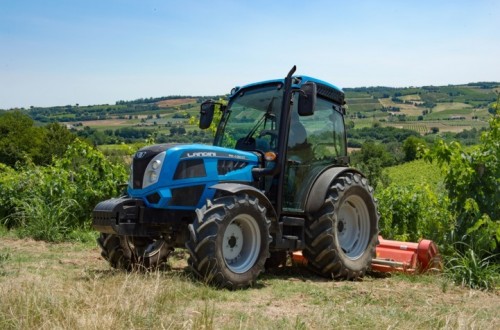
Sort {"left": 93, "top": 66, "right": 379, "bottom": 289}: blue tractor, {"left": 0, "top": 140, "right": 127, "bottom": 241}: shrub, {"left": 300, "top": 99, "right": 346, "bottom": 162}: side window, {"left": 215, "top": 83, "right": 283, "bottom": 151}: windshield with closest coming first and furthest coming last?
{"left": 93, "top": 66, "right": 379, "bottom": 289}: blue tractor
{"left": 215, "top": 83, "right": 283, "bottom": 151}: windshield
{"left": 300, "top": 99, "right": 346, "bottom": 162}: side window
{"left": 0, "top": 140, "right": 127, "bottom": 241}: shrub

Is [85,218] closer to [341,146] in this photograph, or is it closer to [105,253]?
[105,253]

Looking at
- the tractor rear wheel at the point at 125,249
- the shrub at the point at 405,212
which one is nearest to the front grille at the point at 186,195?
the tractor rear wheel at the point at 125,249

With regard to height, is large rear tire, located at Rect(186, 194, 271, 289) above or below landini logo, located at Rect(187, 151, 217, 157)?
below

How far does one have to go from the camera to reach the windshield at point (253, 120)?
713 cm

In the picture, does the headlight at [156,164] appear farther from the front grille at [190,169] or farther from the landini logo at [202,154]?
the landini logo at [202,154]

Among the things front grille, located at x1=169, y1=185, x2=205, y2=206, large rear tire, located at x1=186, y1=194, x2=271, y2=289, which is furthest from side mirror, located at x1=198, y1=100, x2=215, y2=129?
large rear tire, located at x1=186, y1=194, x2=271, y2=289

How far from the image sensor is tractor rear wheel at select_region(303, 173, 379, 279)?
6.93 m

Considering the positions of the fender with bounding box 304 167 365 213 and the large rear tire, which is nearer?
the large rear tire

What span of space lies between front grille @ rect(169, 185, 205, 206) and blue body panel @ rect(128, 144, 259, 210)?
30 millimetres

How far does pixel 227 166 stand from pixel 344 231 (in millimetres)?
2078

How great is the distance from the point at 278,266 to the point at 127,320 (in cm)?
371

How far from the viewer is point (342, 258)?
7008 millimetres

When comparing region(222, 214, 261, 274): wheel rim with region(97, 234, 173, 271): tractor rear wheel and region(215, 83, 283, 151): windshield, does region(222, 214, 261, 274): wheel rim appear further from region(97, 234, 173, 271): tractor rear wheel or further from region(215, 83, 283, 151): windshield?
region(215, 83, 283, 151): windshield

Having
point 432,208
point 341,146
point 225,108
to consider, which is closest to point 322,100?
point 341,146
